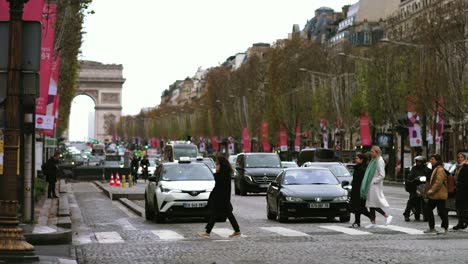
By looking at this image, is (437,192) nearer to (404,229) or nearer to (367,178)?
(404,229)

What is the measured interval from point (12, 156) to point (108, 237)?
8344 mm

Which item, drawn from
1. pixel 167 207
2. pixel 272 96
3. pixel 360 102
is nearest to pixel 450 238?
pixel 167 207

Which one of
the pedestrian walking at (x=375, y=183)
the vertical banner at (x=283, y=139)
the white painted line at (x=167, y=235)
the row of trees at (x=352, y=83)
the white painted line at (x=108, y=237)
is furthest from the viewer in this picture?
the vertical banner at (x=283, y=139)

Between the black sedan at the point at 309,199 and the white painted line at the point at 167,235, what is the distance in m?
3.22

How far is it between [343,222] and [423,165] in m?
2.18

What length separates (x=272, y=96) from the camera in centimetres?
10262

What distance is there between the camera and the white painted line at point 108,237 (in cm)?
2160

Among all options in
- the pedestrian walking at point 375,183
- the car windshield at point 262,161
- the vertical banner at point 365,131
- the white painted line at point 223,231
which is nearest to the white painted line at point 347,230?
the pedestrian walking at point 375,183

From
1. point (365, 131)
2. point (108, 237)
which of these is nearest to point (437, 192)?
point (108, 237)

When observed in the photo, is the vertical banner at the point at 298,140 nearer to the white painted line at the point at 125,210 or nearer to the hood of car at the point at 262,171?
the hood of car at the point at 262,171

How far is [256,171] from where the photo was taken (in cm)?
4622

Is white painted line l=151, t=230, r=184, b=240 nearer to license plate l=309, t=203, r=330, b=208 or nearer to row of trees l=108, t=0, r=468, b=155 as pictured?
license plate l=309, t=203, r=330, b=208

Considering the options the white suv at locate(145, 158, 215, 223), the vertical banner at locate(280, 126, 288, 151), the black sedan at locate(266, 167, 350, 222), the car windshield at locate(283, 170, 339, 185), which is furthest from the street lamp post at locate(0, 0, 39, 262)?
the vertical banner at locate(280, 126, 288, 151)

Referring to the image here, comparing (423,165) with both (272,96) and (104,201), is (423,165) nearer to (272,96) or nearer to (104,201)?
(104,201)
